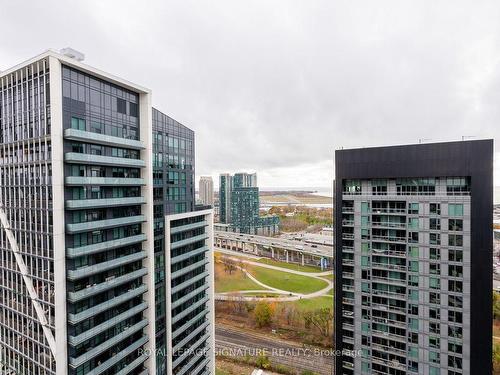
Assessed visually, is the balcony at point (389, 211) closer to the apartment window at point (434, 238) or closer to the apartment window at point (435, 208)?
the apartment window at point (435, 208)

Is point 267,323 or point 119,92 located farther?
point 267,323

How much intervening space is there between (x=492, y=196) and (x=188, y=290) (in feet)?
142

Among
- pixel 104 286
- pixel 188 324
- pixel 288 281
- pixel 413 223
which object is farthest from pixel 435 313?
pixel 288 281

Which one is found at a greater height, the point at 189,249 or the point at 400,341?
the point at 189,249

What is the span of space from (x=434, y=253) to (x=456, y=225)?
4.19 meters

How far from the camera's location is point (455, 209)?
3288 centimetres

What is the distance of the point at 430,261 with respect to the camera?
1331 inches

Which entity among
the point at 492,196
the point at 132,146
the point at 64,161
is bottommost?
the point at 492,196

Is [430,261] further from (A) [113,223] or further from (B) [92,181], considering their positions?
(B) [92,181]

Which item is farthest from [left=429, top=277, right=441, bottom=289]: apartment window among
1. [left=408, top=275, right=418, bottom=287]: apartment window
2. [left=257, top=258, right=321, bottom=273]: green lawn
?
[left=257, top=258, right=321, bottom=273]: green lawn

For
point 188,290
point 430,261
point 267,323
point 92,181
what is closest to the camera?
point 92,181

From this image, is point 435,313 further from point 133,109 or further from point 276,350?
point 133,109

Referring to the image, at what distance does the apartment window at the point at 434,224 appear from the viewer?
3358 cm

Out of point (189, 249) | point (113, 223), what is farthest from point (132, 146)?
point (189, 249)
